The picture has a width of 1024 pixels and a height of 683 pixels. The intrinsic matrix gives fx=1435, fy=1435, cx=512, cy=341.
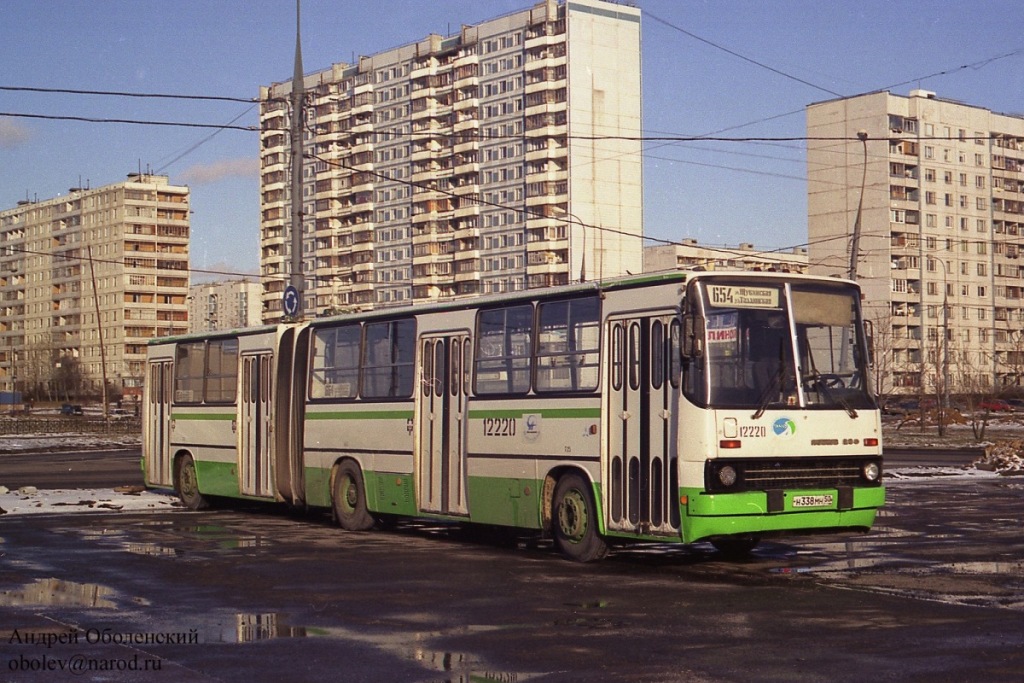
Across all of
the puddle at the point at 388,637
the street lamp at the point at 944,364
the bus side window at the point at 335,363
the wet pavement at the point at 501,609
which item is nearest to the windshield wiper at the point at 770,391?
the wet pavement at the point at 501,609

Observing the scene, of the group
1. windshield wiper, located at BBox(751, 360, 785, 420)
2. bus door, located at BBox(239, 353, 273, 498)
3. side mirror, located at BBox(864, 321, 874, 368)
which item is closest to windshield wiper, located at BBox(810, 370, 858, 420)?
windshield wiper, located at BBox(751, 360, 785, 420)

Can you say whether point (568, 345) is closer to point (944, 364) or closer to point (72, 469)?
point (72, 469)

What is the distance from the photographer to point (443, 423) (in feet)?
60.0

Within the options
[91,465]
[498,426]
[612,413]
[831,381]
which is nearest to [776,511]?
[831,381]

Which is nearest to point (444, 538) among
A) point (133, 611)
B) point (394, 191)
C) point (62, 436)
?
point (133, 611)

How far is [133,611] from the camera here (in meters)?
11.5

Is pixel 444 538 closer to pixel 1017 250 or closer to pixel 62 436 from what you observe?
pixel 62 436

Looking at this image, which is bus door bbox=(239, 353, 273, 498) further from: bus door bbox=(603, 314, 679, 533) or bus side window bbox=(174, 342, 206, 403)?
bus door bbox=(603, 314, 679, 533)

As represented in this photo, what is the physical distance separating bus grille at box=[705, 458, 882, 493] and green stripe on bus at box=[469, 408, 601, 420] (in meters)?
1.90

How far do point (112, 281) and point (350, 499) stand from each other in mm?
169230

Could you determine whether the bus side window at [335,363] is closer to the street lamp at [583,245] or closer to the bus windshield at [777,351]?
the street lamp at [583,245]

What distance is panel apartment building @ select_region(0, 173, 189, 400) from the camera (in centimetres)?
17600

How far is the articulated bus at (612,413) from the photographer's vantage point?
1414 cm

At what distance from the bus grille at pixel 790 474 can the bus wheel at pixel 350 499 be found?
7.30 m
